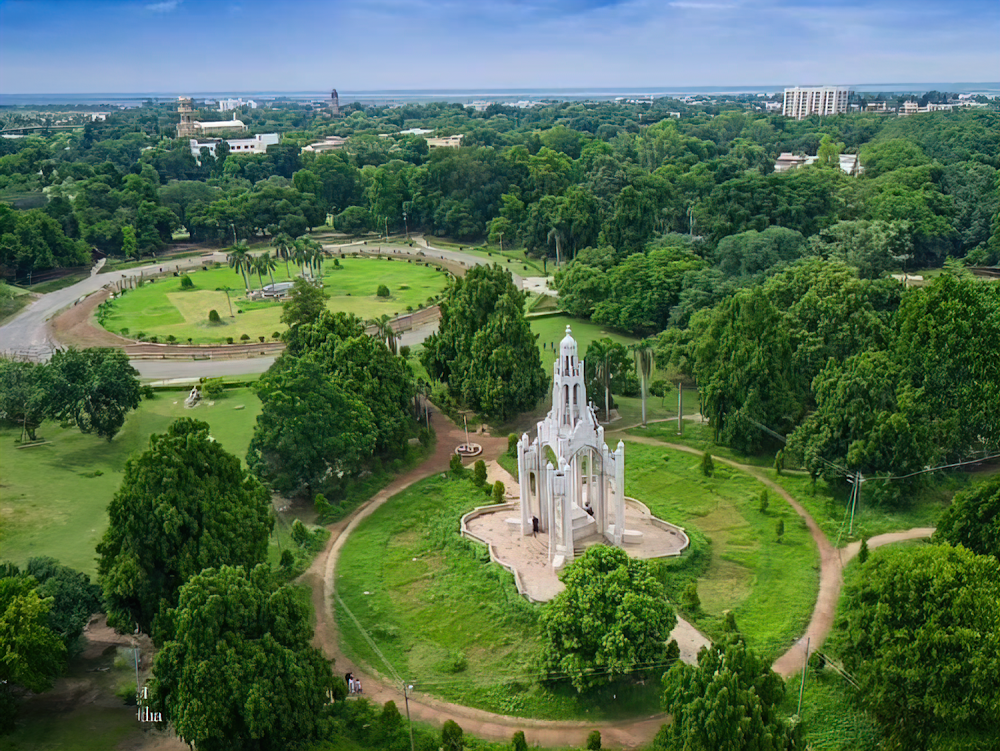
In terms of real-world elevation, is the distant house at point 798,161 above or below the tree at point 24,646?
above

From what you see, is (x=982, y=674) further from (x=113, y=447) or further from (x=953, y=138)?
(x=953, y=138)

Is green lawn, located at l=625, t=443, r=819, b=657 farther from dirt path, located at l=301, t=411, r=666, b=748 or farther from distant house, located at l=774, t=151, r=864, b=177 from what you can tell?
distant house, located at l=774, t=151, r=864, b=177

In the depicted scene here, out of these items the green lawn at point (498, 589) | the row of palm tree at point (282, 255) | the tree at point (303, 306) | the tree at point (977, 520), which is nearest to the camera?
the green lawn at point (498, 589)

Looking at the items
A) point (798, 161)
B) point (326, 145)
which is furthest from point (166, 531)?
point (326, 145)

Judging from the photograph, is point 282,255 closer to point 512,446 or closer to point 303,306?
point 303,306

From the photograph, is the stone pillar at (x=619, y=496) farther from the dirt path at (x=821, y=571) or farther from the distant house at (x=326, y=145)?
the distant house at (x=326, y=145)

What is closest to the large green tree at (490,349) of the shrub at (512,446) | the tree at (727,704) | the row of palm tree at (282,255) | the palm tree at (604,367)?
the shrub at (512,446)

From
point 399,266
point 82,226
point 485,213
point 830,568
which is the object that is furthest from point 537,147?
point 830,568
